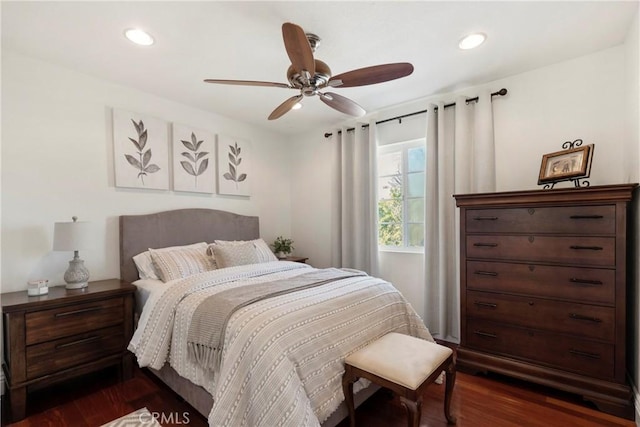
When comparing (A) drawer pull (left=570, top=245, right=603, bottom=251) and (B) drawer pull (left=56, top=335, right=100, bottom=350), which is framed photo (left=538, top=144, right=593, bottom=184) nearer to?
(A) drawer pull (left=570, top=245, right=603, bottom=251)

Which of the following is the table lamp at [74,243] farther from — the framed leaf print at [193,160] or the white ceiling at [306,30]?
the white ceiling at [306,30]

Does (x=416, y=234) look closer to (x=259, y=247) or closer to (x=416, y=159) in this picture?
(x=416, y=159)

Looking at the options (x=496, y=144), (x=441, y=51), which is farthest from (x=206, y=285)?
(x=496, y=144)

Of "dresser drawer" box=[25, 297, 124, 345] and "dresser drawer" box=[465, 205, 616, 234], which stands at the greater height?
"dresser drawer" box=[465, 205, 616, 234]

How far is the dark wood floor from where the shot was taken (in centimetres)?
186

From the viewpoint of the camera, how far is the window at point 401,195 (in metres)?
3.38

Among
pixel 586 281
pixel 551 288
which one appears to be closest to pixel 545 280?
pixel 551 288

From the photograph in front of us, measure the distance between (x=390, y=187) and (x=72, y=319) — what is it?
3.21 m

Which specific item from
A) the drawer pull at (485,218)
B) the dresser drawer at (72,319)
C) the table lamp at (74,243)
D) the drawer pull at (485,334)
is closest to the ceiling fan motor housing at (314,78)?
the drawer pull at (485,218)

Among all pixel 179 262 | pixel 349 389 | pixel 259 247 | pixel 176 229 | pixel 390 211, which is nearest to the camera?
pixel 349 389

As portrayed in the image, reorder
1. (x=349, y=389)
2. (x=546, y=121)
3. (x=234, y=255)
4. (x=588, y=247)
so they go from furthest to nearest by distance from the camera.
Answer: (x=234, y=255)
(x=546, y=121)
(x=588, y=247)
(x=349, y=389)

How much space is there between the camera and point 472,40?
2.15m

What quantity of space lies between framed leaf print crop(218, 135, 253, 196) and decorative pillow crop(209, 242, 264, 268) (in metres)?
0.91

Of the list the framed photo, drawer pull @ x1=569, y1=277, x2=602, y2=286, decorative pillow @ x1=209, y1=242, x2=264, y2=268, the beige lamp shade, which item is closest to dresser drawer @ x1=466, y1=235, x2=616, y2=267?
drawer pull @ x1=569, y1=277, x2=602, y2=286
